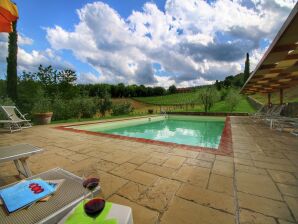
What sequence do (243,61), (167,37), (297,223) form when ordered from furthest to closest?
(243,61) → (167,37) → (297,223)

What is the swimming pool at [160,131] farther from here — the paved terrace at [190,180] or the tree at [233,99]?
the tree at [233,99]

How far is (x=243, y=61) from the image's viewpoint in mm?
34219

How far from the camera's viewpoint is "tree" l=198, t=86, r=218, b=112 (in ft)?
56.1

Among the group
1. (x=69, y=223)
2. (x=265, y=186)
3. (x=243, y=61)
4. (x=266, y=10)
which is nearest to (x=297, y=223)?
(x=265, y=186)

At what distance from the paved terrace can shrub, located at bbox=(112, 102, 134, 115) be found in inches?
408

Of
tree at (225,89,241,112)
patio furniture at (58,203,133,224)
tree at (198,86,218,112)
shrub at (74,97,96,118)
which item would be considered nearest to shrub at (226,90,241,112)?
tree at (225,89,241,112)

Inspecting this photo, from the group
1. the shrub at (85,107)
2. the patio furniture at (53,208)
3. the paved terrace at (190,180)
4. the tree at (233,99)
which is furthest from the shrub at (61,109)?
the tree at (233,99)

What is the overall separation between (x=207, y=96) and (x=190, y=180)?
53.3ft

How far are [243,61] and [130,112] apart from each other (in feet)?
99.8

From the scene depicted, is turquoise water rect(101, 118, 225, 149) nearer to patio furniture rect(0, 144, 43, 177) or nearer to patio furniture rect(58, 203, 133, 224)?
patio furniture rect(0, 144, 43, 177)

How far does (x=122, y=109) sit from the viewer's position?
14375 millimetres

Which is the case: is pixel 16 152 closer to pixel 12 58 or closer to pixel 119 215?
pixel 119 215

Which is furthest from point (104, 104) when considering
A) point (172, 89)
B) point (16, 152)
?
point (172, 89)

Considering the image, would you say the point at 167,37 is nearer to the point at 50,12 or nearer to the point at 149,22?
the point at 149,22
